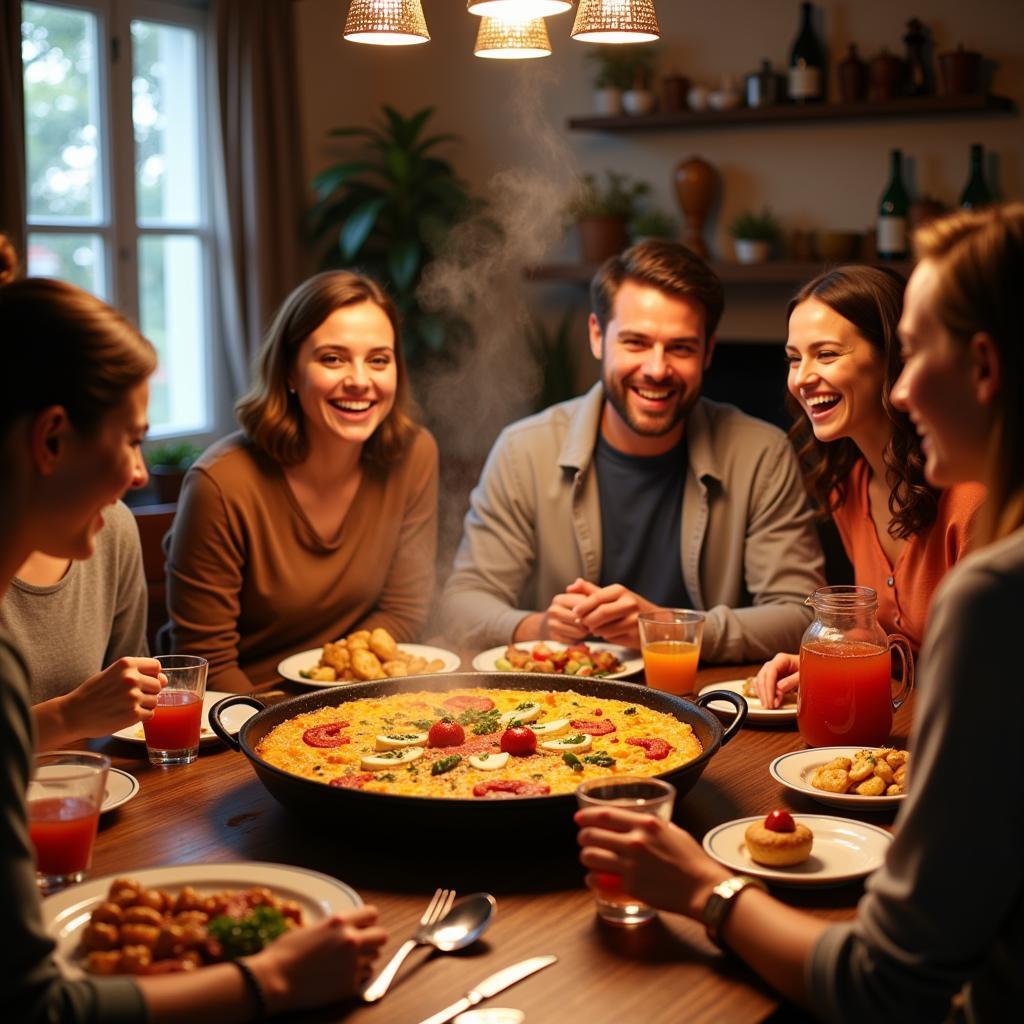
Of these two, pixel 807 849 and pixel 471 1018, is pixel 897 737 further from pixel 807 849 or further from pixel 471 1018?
pixel 471 1018

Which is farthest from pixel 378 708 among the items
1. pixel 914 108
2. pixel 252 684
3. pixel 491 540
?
pixel 914 108

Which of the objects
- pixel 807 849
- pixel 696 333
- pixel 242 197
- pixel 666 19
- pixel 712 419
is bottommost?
pixel 807 849

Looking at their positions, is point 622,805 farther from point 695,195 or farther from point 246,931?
point 695,195

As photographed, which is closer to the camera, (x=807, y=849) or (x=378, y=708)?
(x=807, y=849)

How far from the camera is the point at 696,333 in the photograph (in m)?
3.07

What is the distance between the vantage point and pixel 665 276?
118 inches

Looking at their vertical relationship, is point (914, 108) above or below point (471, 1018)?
above

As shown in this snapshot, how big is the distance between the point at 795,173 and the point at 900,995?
4.99 metres

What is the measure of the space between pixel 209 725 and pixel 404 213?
14.2 ft

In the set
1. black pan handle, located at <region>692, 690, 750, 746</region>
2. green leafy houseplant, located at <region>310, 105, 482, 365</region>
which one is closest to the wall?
green leafy houseplant, located at <region>310, 105, 482, 365</region>

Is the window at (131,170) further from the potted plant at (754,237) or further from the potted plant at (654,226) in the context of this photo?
the potted plant at (754,237)

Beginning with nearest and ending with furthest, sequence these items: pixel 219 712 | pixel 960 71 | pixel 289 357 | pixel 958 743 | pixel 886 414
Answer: pixel 958 743
pixel 219 712
pixel 886 414
pixel 289 357
pixel 960 71

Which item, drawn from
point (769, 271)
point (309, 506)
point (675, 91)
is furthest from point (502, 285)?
point (309, 506)

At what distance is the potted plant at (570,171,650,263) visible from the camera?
5.91 m
